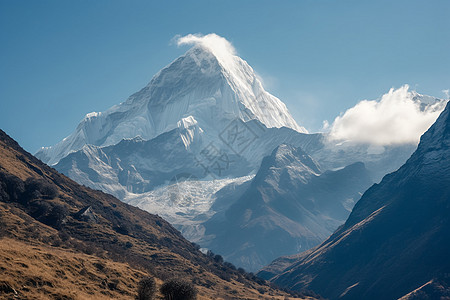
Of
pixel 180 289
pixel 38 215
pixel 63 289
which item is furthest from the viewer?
pixel 38 215

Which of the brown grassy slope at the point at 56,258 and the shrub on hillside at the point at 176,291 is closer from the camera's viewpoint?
the brown grassy slope at the point at 56,258

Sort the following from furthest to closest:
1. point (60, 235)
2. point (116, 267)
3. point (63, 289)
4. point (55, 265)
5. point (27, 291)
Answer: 1. point (60, 235)
2. point (116, 267)
3. point (55, 265)
4. point (63, 289)
5. point (27, 291)

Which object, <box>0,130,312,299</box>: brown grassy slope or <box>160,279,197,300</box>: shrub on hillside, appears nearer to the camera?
<box>0,130,312,299</box>: brown grassy slope

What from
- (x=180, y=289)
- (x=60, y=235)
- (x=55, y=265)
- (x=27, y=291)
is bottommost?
(x=27, y=291)

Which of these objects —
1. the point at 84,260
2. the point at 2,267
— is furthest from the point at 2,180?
the point at 2,267

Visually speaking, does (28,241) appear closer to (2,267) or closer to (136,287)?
(136,287)

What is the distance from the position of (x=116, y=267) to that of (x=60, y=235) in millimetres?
53283

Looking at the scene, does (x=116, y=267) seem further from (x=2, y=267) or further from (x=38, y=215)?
(x=38, y=215)

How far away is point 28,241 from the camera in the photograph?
13550cm

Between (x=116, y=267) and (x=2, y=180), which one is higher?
(x=2, y=180)

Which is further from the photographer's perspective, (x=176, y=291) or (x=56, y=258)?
(x=176, y=291)

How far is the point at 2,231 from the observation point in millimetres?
134375

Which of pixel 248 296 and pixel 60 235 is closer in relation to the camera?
pixel 60 235

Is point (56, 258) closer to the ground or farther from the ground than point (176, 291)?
closer to the ground
